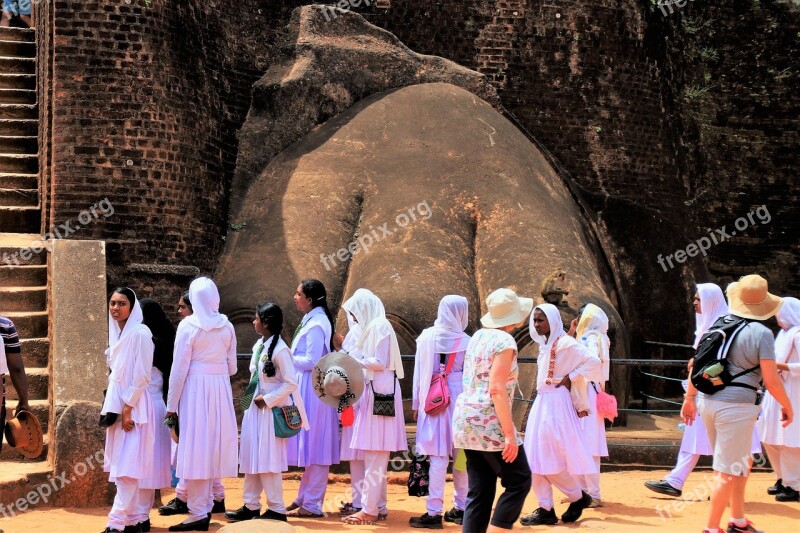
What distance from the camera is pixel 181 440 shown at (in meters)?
8.49

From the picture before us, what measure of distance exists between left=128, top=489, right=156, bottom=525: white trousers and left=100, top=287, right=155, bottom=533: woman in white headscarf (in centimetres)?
2

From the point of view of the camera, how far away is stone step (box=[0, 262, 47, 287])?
1165cm

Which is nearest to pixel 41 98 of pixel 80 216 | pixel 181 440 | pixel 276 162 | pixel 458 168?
pixel 80 216

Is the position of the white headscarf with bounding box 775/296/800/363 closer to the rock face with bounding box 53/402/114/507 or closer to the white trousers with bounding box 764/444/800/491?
the white trousers with bounding box 764/444/800/491

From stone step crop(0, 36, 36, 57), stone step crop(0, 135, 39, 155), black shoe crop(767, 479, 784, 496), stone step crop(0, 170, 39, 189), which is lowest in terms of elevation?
black shoe crop(767, 479, 784, 496)

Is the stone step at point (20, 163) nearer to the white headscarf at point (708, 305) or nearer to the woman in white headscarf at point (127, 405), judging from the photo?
the woman in white headscarf at point (127, 405)

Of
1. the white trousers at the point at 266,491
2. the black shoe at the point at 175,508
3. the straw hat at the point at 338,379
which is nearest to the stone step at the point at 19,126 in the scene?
the black shoe at the point at 175,508

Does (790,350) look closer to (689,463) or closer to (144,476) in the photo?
(689,463)

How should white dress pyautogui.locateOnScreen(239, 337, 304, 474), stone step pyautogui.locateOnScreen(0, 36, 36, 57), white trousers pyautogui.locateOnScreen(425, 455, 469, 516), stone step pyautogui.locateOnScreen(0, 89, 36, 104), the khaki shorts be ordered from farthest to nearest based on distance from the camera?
1. stone step pyautogui.locateOnScreen(0, 36, 36, 57)
2. stone step pyautogui.locateOnScreen(0, 89, 36, 104)
3. white trousers pyautogui.locateOnScreen(425, 455, 469, 516)
4. white dress pyautogui.locateOnScreen(239, 337, 304, 474)
5. the khaki shorts

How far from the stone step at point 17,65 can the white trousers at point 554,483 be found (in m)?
8.75

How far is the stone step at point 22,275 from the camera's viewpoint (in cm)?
1165

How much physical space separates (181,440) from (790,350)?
501 centimetres

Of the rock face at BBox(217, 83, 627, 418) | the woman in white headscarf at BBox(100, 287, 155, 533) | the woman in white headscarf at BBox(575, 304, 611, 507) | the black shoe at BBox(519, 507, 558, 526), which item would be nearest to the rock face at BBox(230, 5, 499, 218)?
the rock face at BBox(217, 83, 627, 418)

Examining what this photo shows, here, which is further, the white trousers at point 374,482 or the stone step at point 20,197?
the stone step at point 20,197
